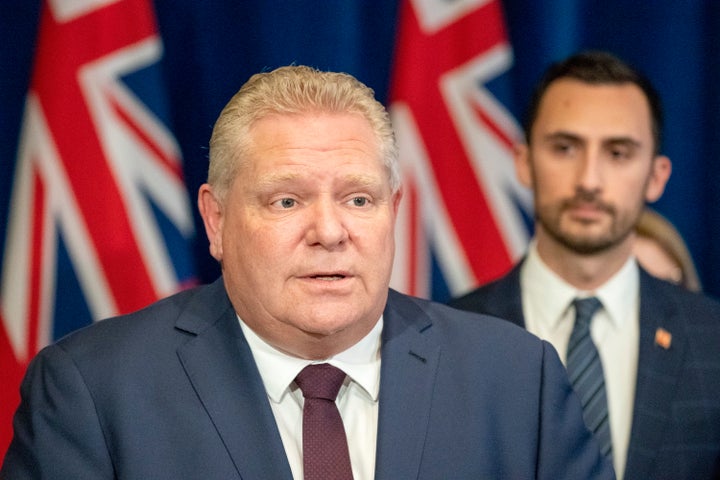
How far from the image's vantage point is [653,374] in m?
2.96

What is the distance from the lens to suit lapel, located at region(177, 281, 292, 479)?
1978 mm

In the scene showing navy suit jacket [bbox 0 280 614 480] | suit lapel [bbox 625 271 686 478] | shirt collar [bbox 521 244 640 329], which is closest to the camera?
navy suit jacket [bbox 0 280 614 480]

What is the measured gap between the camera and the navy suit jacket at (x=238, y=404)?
1.97m

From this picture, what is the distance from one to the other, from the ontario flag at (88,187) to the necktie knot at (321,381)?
1369 mm

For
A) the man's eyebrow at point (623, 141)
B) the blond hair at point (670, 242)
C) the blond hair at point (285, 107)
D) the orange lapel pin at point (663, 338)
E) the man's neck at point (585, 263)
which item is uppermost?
the blond hair at point (285, 107)

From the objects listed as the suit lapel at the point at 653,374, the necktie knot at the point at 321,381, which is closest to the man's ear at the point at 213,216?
the necktie knot at the point at 321,381

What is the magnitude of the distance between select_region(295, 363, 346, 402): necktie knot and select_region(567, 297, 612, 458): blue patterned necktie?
987mm

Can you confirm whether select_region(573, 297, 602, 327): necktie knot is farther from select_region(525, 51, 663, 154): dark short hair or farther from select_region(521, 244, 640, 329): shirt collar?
select_region(525, 51, 663, 154): dark short hair

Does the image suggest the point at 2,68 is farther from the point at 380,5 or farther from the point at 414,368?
the point at 414,368

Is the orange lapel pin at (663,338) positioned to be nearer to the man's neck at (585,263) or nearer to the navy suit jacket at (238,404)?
the man's neck at (585,263)

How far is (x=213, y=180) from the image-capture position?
85.7 inches

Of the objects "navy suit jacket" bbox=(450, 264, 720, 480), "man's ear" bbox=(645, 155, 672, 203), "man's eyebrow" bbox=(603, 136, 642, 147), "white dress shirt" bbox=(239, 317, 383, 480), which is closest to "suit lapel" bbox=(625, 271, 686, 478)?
"navy suit jacket" bbox=(450, 264, 720, 480)

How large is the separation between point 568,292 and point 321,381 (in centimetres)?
118

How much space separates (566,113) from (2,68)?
154 cm
